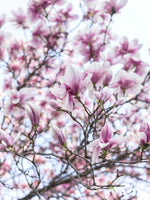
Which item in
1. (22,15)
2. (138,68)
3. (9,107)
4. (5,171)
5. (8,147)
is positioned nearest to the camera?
(8,147)

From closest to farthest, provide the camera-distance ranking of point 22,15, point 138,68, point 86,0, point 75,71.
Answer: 1. point 75,71
2. point 138,68
3. point 86,0
4. point 22,15

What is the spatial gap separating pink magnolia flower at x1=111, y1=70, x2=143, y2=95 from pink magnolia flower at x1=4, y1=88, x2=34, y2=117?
617mm

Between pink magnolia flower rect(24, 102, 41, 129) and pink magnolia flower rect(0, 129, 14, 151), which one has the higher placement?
pink magnolia flower rect(24, 102, 41, 129)

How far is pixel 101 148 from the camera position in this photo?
115cm

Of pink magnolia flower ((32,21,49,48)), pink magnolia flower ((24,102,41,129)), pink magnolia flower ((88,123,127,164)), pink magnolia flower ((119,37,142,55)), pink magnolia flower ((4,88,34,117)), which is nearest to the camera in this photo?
pink magnolia flower ((88,123,127,164))

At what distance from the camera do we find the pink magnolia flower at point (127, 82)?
58.7 inches

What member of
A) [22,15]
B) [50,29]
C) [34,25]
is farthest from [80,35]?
[22,15]

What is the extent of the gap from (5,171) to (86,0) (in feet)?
8.51

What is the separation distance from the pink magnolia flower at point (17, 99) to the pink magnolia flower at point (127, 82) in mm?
617

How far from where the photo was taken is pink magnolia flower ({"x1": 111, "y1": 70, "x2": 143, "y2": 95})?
4.90 feet

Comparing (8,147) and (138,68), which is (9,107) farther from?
(138,68)

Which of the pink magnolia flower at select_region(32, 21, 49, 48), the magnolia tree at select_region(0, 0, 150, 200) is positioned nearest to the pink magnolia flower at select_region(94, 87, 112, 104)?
the magnolia tree at select_region(0, 0, 150, 200)

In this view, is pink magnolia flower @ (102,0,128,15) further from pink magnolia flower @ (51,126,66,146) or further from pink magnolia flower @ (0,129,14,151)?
pink magnolia flower @ (0,129,14,151)

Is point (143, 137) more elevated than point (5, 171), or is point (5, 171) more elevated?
point (143, 137)
